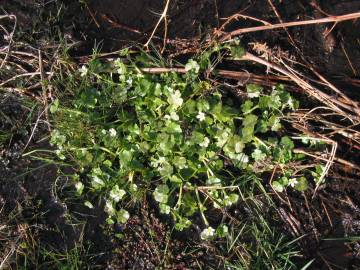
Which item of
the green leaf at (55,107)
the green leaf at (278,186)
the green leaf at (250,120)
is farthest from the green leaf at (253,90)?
the green leaf at (55,107)

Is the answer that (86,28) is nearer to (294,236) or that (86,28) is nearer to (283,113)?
(283,113)

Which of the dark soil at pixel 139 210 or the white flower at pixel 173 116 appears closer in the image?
the white flower at pixel 173 116

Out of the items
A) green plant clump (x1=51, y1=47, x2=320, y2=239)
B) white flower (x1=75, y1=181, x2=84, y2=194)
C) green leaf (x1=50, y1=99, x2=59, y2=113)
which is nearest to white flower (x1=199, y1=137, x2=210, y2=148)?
green plant clump (x1=51, y1=47, x2=320, y2=239)

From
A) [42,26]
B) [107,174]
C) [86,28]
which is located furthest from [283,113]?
[42,26]

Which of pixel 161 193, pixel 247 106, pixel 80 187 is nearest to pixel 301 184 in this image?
pixel 247 106

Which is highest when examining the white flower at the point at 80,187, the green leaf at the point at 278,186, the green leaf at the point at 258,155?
the green leaf at the point at 258,155

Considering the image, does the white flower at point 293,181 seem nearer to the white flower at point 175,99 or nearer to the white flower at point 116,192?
the white flower at point 175,99

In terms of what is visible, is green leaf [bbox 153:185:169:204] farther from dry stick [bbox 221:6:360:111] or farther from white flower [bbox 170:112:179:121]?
dry stick [bbox 221:6:360:111]

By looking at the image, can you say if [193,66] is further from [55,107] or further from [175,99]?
[55,107]
